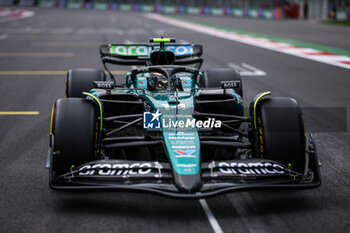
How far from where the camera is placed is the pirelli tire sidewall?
16.6 feet

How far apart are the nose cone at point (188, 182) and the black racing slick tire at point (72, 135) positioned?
39.6 inches

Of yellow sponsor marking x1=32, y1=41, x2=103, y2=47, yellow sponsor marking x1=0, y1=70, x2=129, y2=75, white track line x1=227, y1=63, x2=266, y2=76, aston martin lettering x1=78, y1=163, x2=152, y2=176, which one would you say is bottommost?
white track line x1=227, y1=63, x2=266, y2=76

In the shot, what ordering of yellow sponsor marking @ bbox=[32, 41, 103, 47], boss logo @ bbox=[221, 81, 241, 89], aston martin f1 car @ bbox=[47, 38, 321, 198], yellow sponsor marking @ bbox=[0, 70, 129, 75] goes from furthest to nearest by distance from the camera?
yellow sponsor marking @ bbox=[32, 41, 103, 47] → yellow sponsor marking @ bbox=[0, 70, 129, 75] → boss logo @ bbox=[221, 81, 241, 89] → aston martin f1 car @ bbox=[47, 38, 321, 198]

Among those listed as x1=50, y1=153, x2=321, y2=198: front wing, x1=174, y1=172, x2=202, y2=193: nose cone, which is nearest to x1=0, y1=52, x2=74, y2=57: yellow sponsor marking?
x1=50, y1=153, x2=321, y2=198: front wing

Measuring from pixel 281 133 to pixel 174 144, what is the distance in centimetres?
107

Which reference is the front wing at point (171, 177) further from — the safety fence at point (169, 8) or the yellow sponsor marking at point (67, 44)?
the safety fence at point (169, 8)

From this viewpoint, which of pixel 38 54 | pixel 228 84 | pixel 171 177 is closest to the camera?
pixel 171 177

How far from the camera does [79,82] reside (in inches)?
311

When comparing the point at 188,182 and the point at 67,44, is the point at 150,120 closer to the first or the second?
the point at 188,182

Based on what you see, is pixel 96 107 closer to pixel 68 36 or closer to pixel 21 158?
pixel 21 158

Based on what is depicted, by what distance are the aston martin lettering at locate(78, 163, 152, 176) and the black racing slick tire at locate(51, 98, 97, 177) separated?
0.26 meters

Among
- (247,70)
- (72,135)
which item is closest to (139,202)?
(72,135)

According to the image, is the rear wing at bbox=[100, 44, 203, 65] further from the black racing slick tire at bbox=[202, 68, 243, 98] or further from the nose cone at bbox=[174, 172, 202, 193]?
the nose cone at bbox=[174, 172, 202, 193]

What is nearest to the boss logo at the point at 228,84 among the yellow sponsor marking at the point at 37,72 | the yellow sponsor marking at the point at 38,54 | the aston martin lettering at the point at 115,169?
the aston martin lettering at the point at 115,169
